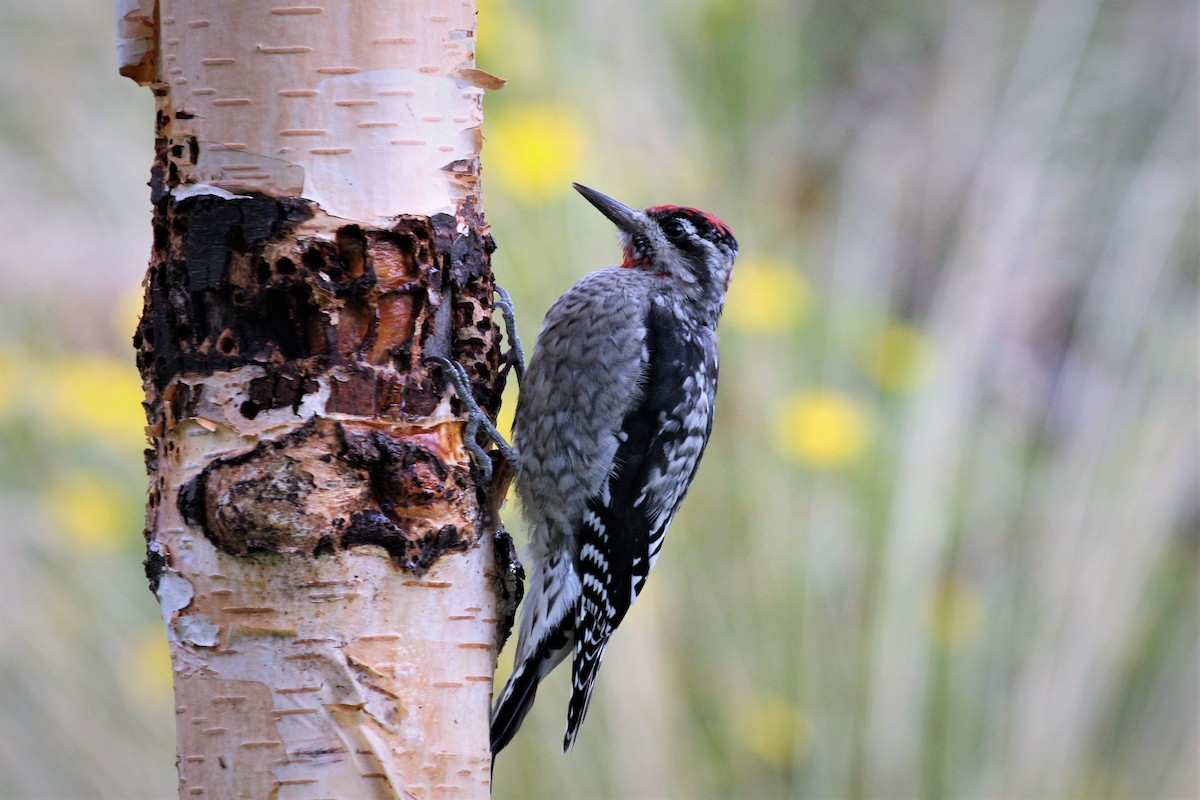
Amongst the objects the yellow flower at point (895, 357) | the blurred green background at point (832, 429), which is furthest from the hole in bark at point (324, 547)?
the yellow flower at point (895, 357)

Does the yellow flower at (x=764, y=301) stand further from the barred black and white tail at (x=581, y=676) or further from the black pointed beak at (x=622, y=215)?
the barred black and white tail at (x=581, y=676)

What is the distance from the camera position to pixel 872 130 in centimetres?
420

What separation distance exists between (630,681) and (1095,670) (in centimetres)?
128

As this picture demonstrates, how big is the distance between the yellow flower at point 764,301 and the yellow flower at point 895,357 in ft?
0.83

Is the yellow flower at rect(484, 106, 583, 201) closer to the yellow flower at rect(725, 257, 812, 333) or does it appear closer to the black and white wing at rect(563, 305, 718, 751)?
the yellow flower at rect(725, 257, 812, 333)

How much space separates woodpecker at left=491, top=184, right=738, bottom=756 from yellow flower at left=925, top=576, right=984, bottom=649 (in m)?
1.11

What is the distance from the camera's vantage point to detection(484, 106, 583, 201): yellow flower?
10.9 ft

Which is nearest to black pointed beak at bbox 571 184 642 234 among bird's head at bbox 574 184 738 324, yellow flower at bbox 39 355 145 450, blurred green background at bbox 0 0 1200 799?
bird's head at bbox 574 184 738 324

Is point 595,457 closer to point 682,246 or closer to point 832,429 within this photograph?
point 682,246

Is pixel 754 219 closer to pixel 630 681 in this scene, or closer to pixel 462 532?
pixel 630 681

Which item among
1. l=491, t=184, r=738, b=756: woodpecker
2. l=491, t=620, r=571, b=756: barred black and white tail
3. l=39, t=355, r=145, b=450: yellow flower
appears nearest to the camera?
l=491, t=620, r=571, b=756: barred black and white tail

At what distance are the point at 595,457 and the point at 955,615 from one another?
4.73ft

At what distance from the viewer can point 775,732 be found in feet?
10.3

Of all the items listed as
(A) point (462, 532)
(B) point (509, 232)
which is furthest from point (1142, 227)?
(A) point (462, 532)
